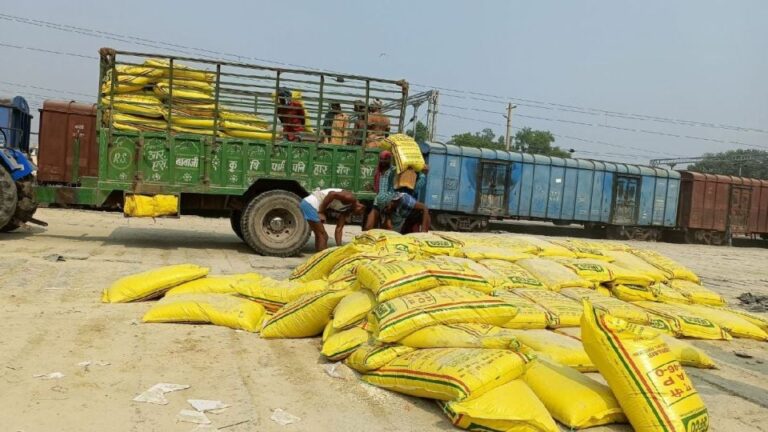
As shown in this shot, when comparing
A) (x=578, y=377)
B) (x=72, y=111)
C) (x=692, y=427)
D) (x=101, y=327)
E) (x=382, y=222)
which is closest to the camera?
(x=692, y=427)

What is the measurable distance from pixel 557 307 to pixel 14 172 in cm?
789

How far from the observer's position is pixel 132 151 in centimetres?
830

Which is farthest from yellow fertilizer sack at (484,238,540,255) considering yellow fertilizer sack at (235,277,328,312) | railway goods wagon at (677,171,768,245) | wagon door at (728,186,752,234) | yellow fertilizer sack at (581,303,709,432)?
wagon door at (728,186,752,234)

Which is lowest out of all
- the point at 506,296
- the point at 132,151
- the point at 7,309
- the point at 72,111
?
the point at 7,309

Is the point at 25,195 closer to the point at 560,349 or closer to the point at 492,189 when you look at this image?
the point at 560,349

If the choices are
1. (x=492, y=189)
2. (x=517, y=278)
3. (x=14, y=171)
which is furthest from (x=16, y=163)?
(x=492, y=189)

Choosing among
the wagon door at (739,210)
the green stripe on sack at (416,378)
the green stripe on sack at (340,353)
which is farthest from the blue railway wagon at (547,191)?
the green stripe on sack at (416,378)

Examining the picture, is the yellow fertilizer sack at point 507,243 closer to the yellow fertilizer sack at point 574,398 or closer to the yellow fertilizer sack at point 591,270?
the yellow fertilizer sack at point 591,270

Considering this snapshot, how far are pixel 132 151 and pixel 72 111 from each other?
3.39 metres

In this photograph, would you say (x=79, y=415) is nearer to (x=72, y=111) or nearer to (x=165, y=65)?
(x=165, y=65)

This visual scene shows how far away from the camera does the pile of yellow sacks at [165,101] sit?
8.39m

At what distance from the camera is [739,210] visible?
70.9ft

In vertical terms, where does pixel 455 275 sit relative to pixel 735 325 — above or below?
above

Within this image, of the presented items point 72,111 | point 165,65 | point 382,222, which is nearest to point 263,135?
point 165,65
